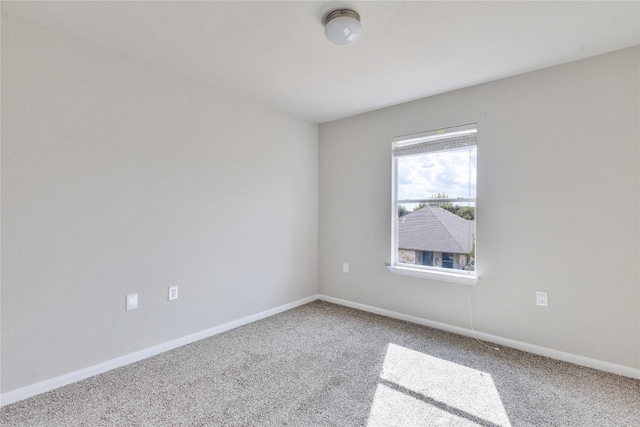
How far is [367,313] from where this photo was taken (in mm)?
3568

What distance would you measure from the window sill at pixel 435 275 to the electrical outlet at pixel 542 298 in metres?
0.46

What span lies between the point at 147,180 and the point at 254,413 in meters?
1.88

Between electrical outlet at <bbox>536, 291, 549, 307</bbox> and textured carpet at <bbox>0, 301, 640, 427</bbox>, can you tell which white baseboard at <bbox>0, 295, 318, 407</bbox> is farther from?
electrical outlet at <bbox>536, 291, 549, 307</bbox>

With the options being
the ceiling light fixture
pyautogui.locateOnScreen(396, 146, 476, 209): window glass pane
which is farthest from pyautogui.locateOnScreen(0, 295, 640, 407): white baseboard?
the ceiling light fixture

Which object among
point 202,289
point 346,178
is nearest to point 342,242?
point 346,178

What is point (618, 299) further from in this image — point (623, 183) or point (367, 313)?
point (367, 313)

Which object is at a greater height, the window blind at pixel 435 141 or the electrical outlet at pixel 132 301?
the window blind at pixel 435 141

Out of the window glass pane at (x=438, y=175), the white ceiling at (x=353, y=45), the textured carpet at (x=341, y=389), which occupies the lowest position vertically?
the textured carpet at (x=341, y=389)

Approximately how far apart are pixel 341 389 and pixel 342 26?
230 cm

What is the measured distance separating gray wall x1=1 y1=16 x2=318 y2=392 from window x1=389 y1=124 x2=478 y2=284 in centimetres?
151

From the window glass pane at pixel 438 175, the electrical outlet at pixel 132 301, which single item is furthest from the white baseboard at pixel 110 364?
the window glass pane at pixel 438 175

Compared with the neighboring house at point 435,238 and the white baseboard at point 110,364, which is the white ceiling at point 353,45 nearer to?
the neighboring house at point 435,238

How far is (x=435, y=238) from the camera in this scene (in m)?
3.17

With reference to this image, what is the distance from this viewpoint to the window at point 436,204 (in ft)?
9.67
